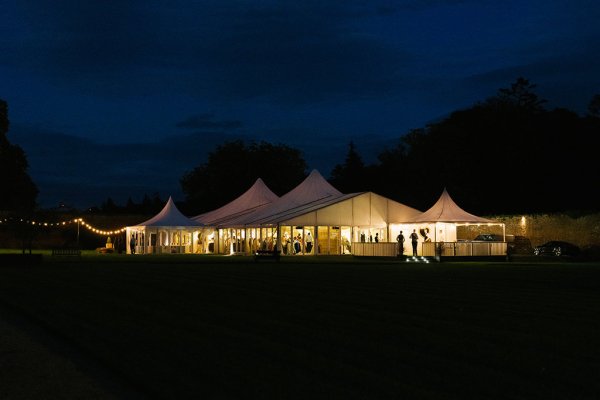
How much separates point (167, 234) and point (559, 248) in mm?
25613

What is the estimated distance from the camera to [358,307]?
567 inches

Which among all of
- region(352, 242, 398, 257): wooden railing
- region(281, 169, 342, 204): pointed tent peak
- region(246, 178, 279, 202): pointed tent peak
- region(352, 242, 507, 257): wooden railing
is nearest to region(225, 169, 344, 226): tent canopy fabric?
region(281, 169, 342, 204): pointed tent peak

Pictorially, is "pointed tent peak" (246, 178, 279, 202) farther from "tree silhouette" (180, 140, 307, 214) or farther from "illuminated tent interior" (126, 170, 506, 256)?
"tree silhouette" (180, 140, 307, 214)

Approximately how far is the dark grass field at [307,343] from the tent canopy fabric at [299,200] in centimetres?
3181

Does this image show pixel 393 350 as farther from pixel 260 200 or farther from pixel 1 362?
pixel 260 200

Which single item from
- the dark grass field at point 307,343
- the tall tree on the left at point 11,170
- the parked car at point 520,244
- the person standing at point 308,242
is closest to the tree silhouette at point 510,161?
the parked car at point 520,244

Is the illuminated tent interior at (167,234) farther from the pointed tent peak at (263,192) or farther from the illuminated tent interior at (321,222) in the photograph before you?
the illuminated tent interior at (321,222)

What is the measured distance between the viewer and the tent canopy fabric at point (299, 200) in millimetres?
50719

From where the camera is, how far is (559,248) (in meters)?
44.2

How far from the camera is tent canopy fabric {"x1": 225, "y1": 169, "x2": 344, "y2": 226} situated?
50719 millimetres

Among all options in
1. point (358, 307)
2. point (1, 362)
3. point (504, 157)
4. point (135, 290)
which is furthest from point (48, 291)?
point (504, 157)

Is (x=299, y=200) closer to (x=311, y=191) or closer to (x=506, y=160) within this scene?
(x=311, y=191)

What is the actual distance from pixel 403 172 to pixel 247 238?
35.1 m

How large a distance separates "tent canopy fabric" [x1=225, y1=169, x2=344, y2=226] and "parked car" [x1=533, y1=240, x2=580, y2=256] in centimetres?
1217
